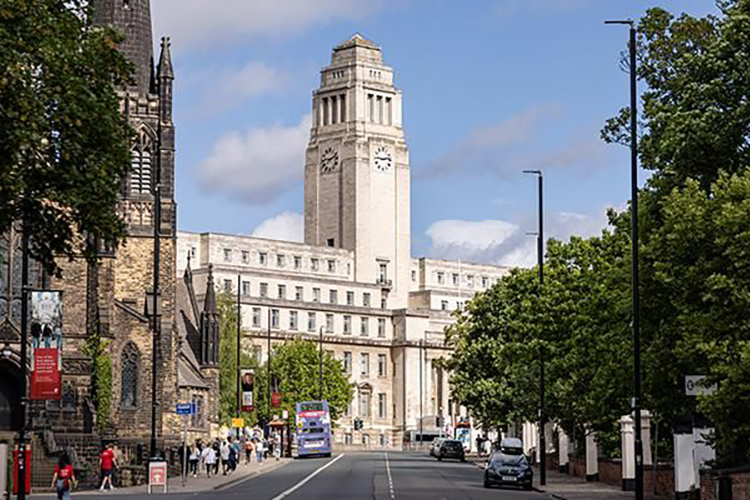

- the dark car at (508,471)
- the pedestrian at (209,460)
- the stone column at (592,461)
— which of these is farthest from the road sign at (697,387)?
the pedestrian at (209,460)

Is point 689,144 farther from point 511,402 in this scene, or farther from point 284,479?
point 511,402

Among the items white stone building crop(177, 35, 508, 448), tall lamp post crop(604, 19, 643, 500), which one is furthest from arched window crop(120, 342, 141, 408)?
white stone building crop(177, 35, 508, 448)

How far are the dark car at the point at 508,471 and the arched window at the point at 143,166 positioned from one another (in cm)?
2778

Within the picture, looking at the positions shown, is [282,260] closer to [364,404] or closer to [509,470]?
[364,404]

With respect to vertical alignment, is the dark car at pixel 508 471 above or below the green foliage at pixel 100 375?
below

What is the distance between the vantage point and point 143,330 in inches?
2874

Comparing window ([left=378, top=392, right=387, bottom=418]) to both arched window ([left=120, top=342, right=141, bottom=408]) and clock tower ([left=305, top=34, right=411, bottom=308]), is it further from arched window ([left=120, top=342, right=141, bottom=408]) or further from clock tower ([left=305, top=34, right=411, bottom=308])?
arched window ([left=120, top=342, right=141, bottom=408])

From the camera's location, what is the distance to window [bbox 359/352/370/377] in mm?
166250

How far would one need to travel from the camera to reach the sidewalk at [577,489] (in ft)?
149

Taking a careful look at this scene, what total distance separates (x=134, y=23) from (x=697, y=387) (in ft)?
164

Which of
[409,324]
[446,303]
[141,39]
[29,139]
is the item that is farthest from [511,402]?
[446,303]

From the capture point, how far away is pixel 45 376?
4066 centimetres

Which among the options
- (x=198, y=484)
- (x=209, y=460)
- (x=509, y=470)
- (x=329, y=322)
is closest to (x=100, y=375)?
(x=209, y=460)

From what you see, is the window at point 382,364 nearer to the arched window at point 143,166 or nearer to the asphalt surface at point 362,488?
the arched window at point 143,166
